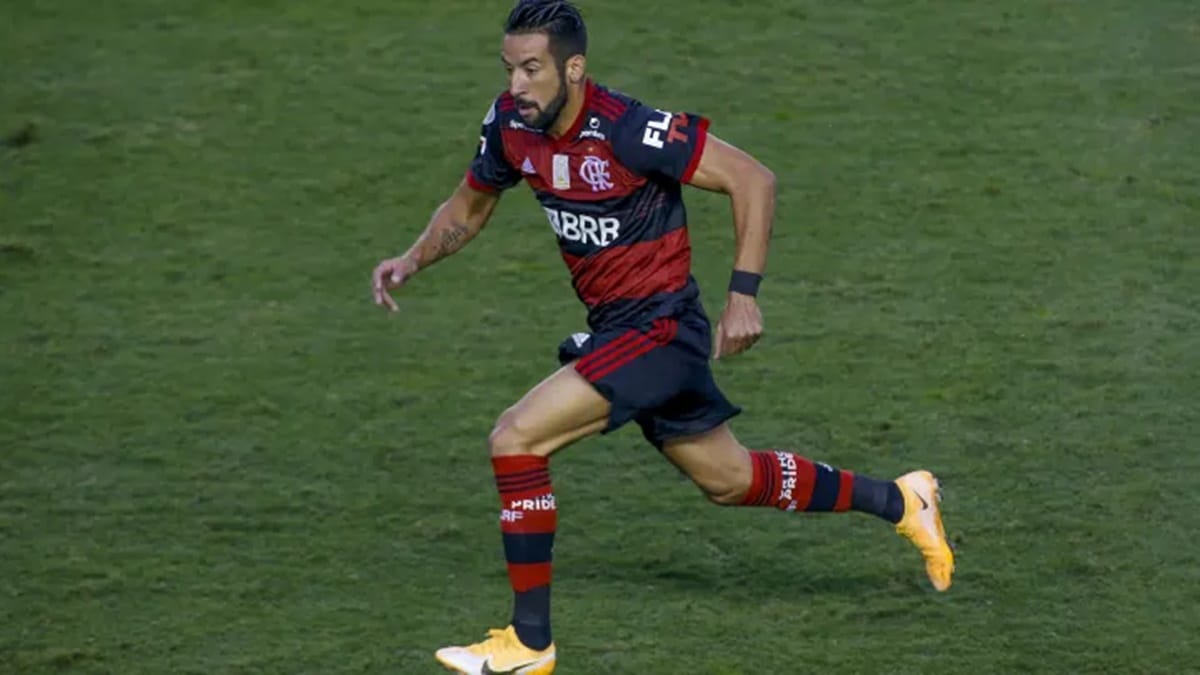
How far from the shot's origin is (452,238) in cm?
671

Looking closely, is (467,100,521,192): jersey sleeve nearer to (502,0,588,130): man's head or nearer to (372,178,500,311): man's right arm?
(372,178,500,311): man's right arm

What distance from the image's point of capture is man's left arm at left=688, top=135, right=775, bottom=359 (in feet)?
19.8

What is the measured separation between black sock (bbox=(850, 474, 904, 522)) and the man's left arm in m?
0.98

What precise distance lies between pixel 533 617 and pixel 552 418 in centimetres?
56

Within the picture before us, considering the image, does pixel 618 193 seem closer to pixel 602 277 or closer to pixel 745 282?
pixel 602 277

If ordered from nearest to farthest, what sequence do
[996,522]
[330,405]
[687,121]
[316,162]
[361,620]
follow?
[687,121] → [361,620] → [996,522] → [330,405] → [316,162]

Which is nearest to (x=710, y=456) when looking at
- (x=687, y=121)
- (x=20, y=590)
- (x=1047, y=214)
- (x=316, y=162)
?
(x=687, y=121)

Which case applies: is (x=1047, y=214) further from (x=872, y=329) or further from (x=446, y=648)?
(x=446, y=648)

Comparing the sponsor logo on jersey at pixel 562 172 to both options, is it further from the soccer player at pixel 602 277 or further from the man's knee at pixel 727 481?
the man's knee at pixel 727 481

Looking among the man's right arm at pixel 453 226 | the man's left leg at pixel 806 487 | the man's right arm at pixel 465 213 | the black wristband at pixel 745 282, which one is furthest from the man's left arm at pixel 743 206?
the man's right arm at pixel 453 226

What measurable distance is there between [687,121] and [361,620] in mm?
1868

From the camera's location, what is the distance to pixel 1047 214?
938 cm

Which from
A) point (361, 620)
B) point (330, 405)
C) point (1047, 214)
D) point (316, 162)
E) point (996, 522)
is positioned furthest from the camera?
point (316, 162)

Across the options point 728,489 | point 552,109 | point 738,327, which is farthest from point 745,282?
point 728,489
